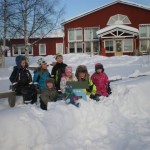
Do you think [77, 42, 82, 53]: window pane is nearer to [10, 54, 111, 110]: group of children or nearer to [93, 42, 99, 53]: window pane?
[93, 42, 99, 53]: window pane

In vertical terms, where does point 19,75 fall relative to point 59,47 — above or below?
below

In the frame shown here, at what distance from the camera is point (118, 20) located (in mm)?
36562

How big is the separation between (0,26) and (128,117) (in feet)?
60.8

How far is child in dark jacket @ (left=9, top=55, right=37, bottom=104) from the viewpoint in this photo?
23.5 ft

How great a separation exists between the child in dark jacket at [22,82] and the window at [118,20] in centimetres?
3042

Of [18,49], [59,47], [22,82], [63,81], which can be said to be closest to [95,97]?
[63,81]

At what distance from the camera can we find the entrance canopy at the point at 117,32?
34.7 metres

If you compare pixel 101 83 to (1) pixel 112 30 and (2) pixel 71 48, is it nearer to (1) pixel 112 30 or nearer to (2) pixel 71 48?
(1) pixel 112 30

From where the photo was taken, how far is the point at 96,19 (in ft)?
121

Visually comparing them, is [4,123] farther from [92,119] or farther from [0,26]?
[0,26]

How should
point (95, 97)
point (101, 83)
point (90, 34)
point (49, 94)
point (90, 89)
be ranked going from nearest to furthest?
point (49, 94) < point (95, 97) < point (90, 89) < point (101, 83) < point (90, 34)

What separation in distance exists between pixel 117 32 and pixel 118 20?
7.17 feet

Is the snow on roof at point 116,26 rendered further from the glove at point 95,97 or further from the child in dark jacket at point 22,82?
the child in dark jacket at point 22,82

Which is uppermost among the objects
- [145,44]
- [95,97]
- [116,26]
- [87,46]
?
[116,26]
